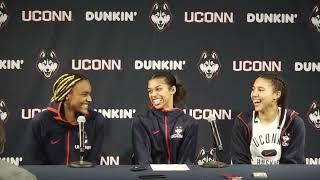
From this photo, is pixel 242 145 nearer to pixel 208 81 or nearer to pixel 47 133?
pixel 208 81

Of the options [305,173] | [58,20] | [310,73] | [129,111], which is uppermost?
[58,20]

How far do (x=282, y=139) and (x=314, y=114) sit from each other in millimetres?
937

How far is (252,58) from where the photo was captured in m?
5.18

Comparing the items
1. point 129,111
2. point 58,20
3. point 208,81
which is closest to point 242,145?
point 208,81

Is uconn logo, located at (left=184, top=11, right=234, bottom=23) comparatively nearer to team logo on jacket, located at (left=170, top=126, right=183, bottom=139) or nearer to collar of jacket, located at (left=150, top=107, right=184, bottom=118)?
collar of jacket, located at (left=150, top=107, right=184, bottom=118)

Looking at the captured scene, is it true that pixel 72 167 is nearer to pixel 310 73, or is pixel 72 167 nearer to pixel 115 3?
pixel 115 3

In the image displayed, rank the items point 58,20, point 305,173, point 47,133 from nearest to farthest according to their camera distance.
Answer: point 305,173
point 47,133
point 58,20

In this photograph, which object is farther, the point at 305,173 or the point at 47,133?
the point at 47,133

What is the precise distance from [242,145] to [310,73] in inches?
47.2

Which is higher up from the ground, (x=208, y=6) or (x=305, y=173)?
(x=208, y=6)

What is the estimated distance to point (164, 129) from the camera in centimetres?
453

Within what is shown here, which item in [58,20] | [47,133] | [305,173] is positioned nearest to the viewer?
[305,173]

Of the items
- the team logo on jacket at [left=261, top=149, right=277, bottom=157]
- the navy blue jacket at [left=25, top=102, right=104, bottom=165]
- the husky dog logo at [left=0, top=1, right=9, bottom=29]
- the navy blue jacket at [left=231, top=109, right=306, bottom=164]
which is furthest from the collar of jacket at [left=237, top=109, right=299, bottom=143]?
the husky dog logo at [left=0, top=1, right=9, bottom=29]

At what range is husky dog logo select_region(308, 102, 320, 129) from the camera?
5.21m
